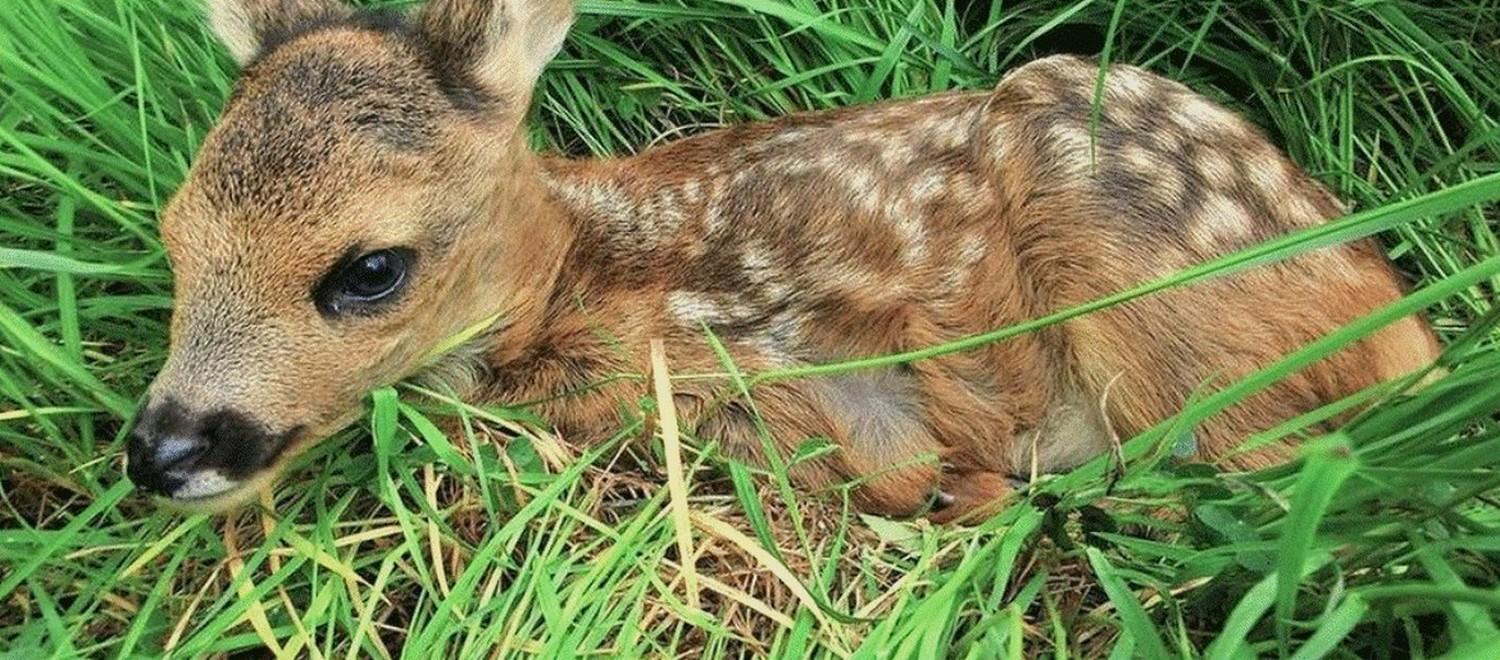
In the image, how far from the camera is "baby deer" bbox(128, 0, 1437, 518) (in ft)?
8.08

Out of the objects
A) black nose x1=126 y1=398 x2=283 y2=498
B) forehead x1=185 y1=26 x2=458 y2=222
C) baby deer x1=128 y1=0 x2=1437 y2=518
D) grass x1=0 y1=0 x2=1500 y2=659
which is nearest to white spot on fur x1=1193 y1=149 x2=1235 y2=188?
baby deer x1=128 y1=0 x2=1437 y2=518

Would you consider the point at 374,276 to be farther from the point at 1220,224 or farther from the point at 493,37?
the point at 1220,224

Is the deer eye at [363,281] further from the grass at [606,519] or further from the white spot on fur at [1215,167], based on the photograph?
the white spot on fur at [1215,167]

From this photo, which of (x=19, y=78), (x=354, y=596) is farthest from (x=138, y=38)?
(x=354, y=596)

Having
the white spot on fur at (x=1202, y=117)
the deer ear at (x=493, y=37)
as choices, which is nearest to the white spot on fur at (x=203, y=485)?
the deer ear at (x=493, y=37)

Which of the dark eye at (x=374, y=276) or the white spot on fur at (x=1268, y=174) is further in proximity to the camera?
the white spot on fur at (x=1268, y=174)

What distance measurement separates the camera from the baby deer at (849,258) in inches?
97.0

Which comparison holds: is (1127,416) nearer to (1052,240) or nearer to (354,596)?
(1052,240)

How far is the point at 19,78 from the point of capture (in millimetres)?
2668

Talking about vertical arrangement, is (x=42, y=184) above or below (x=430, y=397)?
above

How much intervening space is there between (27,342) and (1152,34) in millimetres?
2507

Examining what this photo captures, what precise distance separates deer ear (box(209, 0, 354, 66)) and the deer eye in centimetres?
61

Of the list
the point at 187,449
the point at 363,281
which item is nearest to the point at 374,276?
the point at 363,281

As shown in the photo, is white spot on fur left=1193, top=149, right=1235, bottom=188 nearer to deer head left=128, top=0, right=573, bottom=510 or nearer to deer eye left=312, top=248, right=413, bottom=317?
deer head left=128, top=0, right=573, bottom=510
